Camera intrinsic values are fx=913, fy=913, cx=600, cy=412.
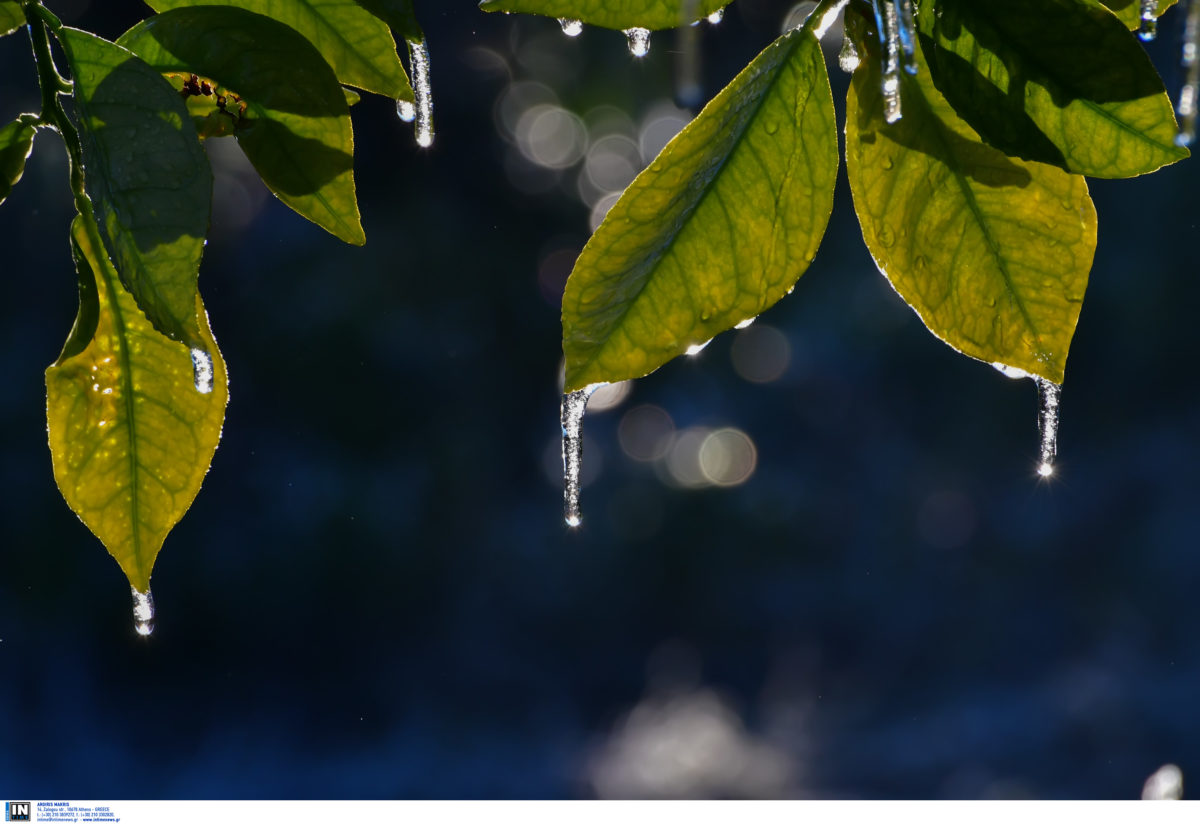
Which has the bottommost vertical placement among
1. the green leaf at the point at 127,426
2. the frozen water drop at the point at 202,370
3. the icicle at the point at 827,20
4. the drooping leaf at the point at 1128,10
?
the green leaf at the point at 127,426

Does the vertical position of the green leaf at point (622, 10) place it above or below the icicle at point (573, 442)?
above

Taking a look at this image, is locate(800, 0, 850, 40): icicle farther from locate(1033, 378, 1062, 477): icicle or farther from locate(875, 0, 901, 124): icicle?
locate(1033, 378, 1062, 477): icicle

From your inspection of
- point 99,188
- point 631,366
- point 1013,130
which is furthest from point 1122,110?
point 99,188

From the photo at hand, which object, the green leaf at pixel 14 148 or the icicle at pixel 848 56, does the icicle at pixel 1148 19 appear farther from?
the green leaf at pixel 14 148

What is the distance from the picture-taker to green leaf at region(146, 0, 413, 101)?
0.26 metres

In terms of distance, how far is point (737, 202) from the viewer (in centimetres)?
22

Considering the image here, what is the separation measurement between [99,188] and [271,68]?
61 millimetres

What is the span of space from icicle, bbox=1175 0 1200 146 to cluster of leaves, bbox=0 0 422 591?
0.19 meters

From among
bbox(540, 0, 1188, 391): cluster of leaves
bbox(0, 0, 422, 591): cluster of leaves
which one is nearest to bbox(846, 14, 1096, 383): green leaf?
bbox(540, 0, 1188, 391): cluster of leaves

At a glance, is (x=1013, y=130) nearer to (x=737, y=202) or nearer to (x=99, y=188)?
(x=737, y=202)

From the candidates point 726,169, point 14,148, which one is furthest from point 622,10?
point 14,148

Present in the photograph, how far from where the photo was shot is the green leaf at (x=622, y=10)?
21cm

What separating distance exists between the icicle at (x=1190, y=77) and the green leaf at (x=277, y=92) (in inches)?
7.9

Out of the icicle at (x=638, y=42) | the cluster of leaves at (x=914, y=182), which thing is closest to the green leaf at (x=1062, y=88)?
the cluster of leaves at (x=914, y=182)
